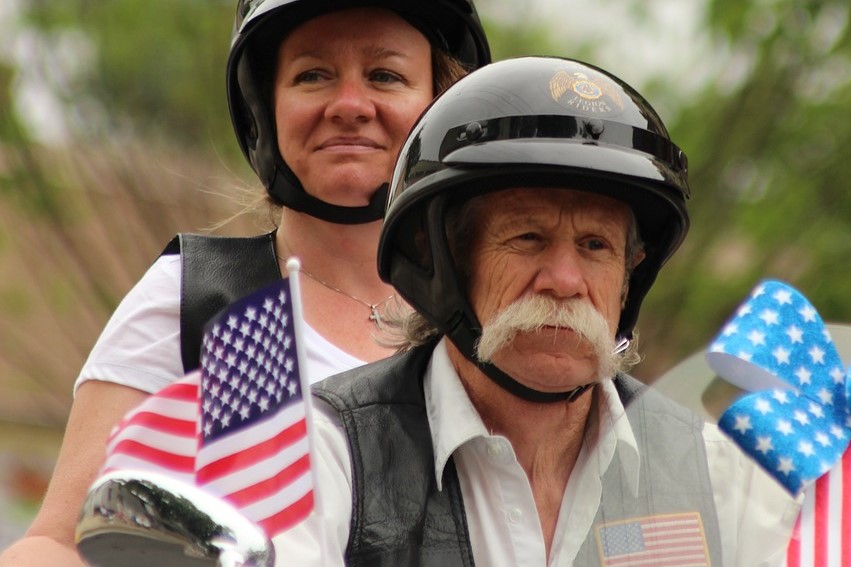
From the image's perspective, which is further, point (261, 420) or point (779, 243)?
point (779, 243)

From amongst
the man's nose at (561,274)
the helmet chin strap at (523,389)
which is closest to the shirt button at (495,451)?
the helmet chin strap at (523,389)

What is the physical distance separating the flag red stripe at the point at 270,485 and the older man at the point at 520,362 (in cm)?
9

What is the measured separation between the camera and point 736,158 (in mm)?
9039

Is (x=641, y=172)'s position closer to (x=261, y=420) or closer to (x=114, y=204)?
(x=261, y=420)

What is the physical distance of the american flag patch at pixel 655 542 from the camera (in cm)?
227

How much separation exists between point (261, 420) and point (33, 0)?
6815 mm

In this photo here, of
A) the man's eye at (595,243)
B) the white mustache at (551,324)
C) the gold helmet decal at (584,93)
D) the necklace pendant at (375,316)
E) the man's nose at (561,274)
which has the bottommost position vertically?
the white mustache at (551,324)

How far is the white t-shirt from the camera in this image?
3.43m

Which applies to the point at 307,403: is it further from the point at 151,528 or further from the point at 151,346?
the point at 151,346

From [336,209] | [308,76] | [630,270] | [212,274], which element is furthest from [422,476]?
[308,76]

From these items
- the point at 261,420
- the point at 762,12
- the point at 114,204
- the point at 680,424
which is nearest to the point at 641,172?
the point at 680,424

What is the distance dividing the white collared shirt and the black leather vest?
2.23ft

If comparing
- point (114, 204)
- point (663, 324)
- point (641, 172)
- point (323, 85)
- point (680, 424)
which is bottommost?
point (680, 424)

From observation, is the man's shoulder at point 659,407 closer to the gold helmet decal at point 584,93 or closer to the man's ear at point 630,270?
the man's ear at point 630,270
